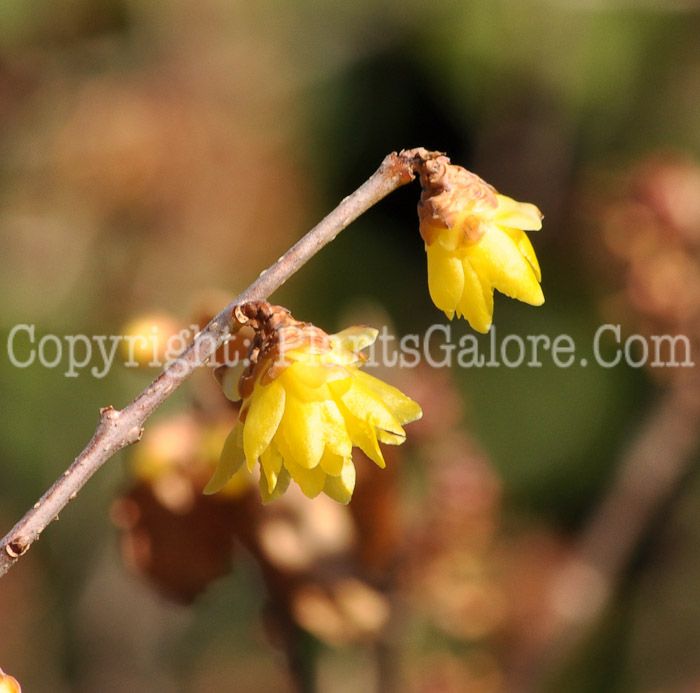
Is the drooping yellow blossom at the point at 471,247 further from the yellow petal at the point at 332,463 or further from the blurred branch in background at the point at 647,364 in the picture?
the blurred branch in background at the point at 647,364

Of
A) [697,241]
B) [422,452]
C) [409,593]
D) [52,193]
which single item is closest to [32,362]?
[52,193]

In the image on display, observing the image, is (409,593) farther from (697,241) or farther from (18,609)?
(18,609)

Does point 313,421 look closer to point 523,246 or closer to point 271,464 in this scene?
point 271,464

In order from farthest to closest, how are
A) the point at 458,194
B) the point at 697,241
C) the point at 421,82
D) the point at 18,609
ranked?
Answer: the point at 421,82
the point at 18,609
the point at 697,241
the point at 458,194

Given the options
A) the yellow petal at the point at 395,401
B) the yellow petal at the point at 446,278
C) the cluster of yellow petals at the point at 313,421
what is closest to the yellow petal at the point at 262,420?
the cluster of yellow petals at the point at 313,421

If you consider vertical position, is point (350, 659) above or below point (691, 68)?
below

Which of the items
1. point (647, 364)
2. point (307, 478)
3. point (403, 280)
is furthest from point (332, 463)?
point (403, 280)
